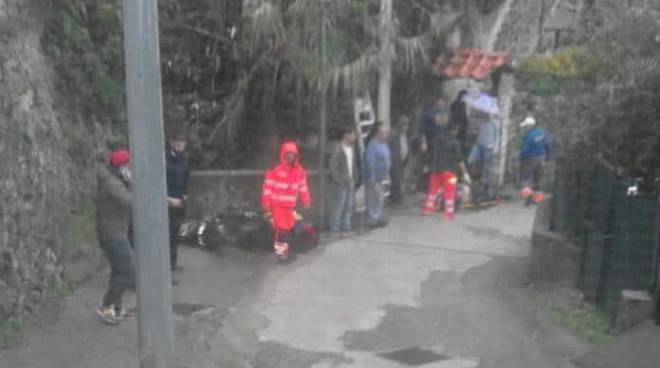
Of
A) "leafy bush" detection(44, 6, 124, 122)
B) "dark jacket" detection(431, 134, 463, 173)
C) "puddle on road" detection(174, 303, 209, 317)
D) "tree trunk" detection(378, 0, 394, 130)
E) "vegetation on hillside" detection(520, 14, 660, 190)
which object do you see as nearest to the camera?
"puddle on road" detection(174, 303, 209, 317)

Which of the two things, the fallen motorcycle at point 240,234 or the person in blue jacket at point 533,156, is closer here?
the fallen motorcycle at point 240,234

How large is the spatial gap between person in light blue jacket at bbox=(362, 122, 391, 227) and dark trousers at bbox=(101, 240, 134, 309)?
6068 mm

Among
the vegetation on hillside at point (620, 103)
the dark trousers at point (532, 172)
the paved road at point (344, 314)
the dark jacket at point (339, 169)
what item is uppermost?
the vegetation on hillside at point (620, 103)

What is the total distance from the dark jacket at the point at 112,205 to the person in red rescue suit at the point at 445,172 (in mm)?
7059

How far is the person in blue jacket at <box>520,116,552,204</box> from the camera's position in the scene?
51.8ft

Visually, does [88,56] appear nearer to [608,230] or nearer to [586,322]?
[608,230]

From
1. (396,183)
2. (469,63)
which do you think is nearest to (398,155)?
(396,183)

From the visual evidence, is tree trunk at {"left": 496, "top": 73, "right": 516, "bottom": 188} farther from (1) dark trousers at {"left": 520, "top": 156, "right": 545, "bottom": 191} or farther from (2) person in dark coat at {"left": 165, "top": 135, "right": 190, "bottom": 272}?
(2) person in dark coat at {"left": 165, "top": 135, "right": 190, "bottom": 272}

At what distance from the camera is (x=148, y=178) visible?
5.61 metres

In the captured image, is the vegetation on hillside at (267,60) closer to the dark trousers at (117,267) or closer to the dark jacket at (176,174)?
the dark jacket at (176,174)

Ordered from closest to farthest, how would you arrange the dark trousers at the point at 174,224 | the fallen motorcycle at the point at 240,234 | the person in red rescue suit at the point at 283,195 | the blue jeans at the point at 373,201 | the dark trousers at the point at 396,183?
the dark trousers at the point at 174,224 → the person in red rescue suit at the point at 283,195 → the fallen motorcycle at the point at 240,234 → the blue jeans at the point at 373,201 → the dark trousers at the point at 396,183

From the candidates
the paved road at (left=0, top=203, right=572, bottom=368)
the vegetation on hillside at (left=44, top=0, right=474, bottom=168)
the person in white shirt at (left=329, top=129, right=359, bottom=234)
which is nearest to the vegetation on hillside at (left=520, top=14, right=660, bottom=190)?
the paved road at (left=0, top=203, right=572, bottom=368)

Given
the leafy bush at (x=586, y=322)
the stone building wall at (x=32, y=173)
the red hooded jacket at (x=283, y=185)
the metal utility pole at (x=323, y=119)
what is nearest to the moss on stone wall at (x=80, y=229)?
the stone building wall at (x=32, y=173)

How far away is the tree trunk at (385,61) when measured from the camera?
15156mm
